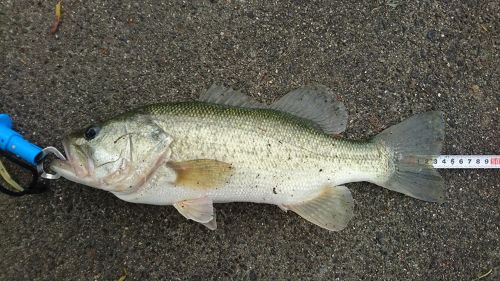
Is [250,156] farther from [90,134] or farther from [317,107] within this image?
[90,134]

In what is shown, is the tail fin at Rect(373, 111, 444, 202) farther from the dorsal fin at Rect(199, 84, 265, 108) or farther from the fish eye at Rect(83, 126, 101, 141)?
the fish eye at Rect(83, 126, 101, 141)

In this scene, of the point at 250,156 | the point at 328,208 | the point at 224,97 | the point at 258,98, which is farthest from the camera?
the point at 258,98

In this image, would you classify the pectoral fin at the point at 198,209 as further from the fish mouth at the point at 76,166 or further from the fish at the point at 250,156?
the fish mouth at the point at 76,166

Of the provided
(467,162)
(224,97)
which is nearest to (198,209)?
(224,97)

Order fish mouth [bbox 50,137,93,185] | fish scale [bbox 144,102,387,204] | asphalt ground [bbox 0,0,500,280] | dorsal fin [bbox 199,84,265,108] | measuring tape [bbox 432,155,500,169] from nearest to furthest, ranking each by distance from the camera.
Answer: fish mouth [bbox 50,137,93,185], fish scale [bbox 144,102,387,204], dorsal fin [bbox 199,84,265,108], asphalt ground [bbox 0,0,500,280], measuring tape [bbox 432,155,500,169]

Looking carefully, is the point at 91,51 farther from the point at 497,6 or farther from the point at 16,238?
the point at 497,6

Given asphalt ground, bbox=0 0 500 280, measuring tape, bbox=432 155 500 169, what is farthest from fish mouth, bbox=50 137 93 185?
measuring tape, bbox=432 155 500 169
